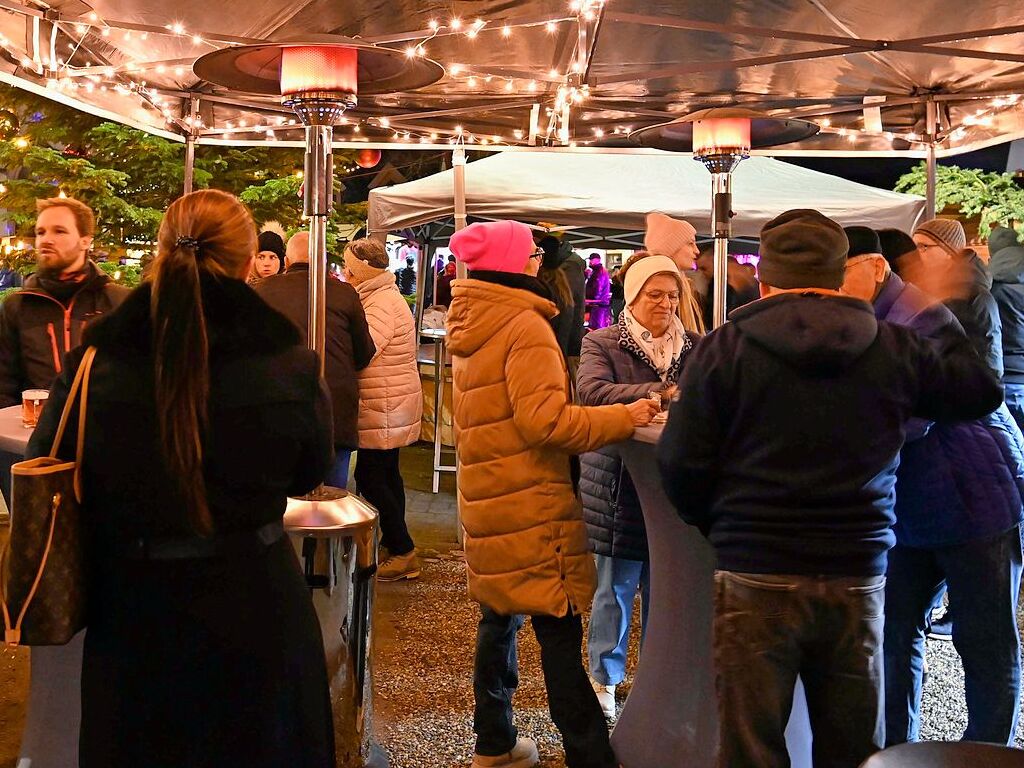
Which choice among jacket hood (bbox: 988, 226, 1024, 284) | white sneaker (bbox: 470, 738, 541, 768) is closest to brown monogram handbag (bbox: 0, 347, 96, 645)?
white sneaker (bbox: 470, 738, 541, 768)

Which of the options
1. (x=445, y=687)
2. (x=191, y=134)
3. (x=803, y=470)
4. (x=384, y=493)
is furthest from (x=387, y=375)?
(x=803, y=470)

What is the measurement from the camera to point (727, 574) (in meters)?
2.34

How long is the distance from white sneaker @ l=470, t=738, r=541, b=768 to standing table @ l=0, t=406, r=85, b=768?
1.24m

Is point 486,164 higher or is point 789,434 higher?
point 486,164

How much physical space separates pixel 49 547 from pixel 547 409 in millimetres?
1392

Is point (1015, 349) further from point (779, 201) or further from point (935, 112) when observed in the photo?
point (779, 201)

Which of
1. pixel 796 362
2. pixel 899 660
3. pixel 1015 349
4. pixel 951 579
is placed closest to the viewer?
pixel 796 362

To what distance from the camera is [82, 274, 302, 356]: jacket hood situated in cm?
193

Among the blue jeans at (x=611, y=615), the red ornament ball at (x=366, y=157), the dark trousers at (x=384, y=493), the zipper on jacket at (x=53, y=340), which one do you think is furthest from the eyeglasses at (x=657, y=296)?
the red ornament ball at (x=366, y=157)

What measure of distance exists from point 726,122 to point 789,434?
7.84ft

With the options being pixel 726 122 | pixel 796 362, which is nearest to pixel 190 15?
pixel 726 122

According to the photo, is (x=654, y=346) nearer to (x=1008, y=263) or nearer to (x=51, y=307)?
(x=51, y=307)

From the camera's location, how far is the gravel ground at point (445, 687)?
3.61 metres

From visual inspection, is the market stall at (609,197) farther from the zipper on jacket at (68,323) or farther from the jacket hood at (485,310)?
the jacket hood at (485,310)
